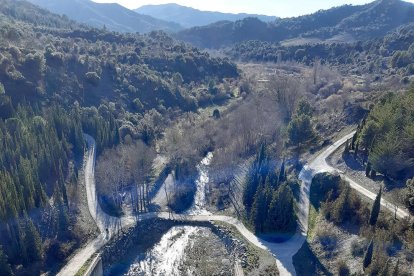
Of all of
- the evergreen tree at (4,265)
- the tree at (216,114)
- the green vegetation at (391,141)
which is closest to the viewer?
the evergreen tree at (4,265)

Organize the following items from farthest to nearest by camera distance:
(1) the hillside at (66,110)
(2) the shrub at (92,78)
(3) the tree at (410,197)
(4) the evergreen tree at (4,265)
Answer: (2) the shrub at (92,78), (1) the hillside at (66,110), (3) the tree at (410,197), (4) the evergreen tree at (4,265)

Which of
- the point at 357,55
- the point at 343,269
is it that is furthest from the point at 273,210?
the point at 357,55

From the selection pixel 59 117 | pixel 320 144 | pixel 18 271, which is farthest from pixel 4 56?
pixel 320 144

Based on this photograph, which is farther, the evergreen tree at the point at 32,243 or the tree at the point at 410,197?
the tree at the point at 410,197

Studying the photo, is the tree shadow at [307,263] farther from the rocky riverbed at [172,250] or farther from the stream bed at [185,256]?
the stream bed at [185,256]

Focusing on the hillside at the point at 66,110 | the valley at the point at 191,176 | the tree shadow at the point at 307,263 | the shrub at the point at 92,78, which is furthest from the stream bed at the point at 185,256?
the shrub at the point at 92,78

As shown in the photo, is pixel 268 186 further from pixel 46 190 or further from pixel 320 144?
pixel 46 190

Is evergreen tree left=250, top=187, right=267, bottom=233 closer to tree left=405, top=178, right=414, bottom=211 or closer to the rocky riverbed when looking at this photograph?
the rocky riverbed
